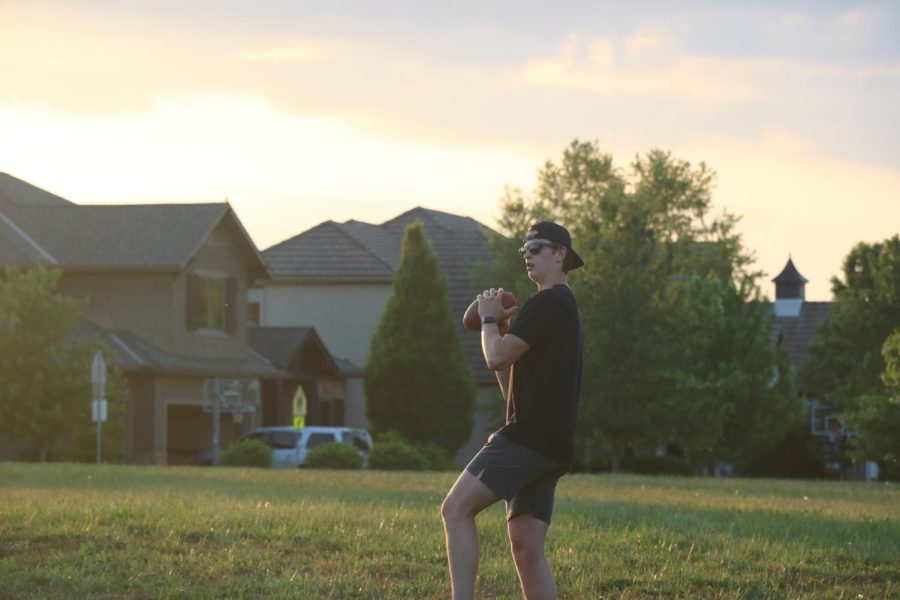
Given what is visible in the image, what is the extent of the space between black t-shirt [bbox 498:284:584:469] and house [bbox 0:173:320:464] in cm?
3377

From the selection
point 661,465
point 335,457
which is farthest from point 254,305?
point 335,457

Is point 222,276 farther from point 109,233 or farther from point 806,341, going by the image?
point 806,341

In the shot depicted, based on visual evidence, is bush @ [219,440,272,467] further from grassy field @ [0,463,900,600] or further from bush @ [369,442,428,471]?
grassy field @ [0,463,900,600]

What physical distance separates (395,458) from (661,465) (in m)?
14.5

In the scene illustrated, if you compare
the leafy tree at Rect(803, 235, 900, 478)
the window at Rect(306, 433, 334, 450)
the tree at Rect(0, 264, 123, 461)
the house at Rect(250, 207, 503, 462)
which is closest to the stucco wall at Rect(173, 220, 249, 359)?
the window at Rect(306, 433, 334, 450)

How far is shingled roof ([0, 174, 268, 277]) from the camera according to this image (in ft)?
143

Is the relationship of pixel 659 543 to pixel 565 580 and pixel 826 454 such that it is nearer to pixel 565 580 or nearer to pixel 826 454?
pixel 565 580

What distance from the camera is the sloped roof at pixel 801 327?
7625 centimetres

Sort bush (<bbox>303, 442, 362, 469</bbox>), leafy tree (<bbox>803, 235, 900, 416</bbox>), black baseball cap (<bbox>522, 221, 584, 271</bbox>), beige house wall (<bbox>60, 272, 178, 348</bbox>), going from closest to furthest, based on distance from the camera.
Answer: black baseball cap (<bbox>522, 221, 584, 271</bbox>), bush (<bbox>303, 442, 362, 469</bbox>), beige house wall (<bbox>60, 272, 178, 348</bbox>), leafy tree (<bbox>803, 235, 900, 416</bbox>)

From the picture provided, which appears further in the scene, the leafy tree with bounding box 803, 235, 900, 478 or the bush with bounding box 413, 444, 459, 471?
the leafy tree with bounding box 803, 235, 900, 478

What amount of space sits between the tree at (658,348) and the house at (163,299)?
334 inches

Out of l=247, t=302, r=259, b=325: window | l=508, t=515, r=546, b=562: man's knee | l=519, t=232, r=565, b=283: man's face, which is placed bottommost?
l=508, t=515, r=546, b=562: man's knee

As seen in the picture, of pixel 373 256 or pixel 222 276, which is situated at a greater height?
pixel 373 256

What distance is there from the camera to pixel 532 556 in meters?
8.51
